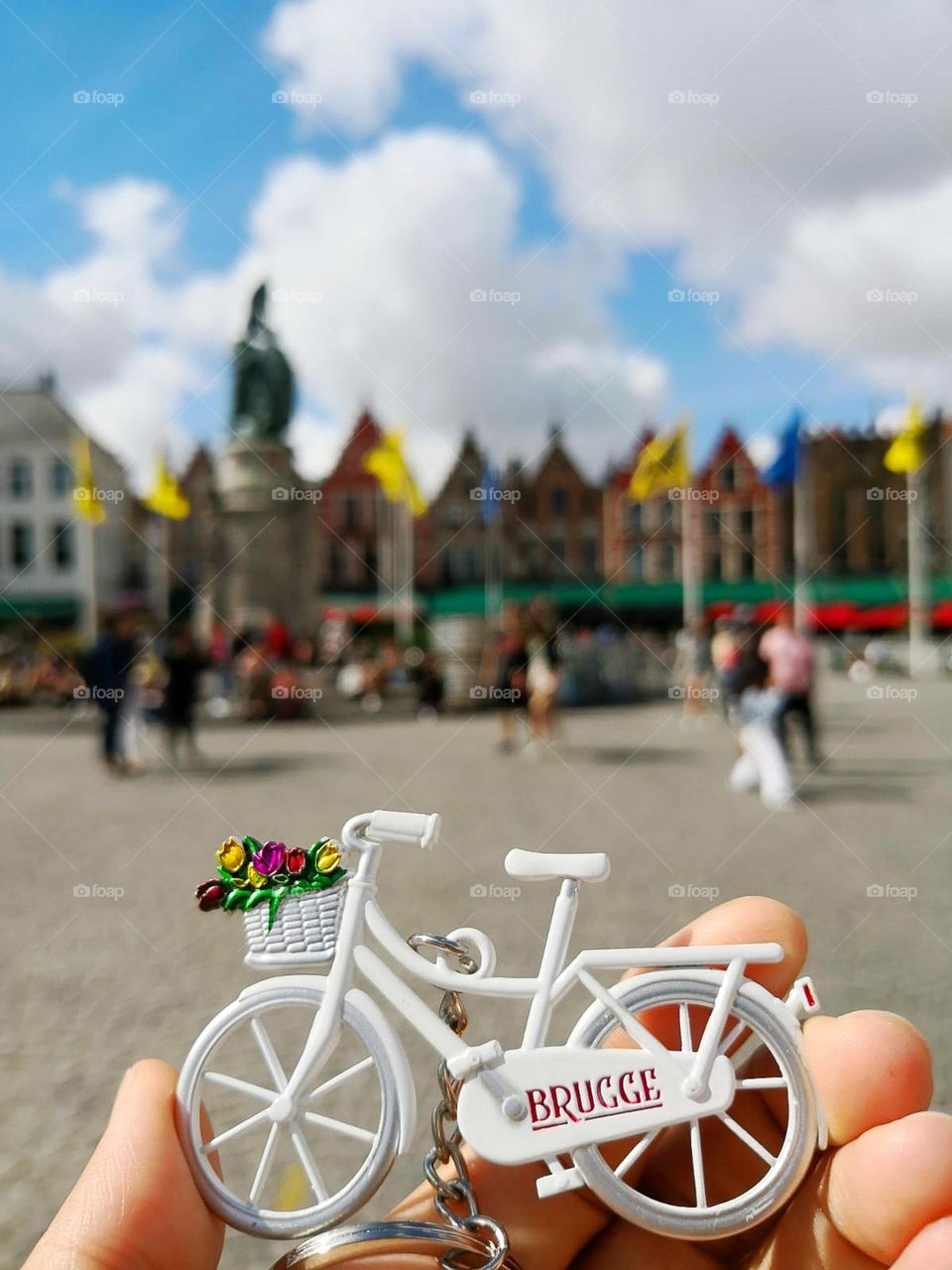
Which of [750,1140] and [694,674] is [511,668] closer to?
[694,674]

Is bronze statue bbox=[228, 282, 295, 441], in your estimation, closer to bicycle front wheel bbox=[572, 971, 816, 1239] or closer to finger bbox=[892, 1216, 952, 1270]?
bicycle front wheel bbox=[572, 971, 816, 1239]

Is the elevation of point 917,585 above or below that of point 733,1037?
above

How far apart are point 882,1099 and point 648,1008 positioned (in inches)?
11.3

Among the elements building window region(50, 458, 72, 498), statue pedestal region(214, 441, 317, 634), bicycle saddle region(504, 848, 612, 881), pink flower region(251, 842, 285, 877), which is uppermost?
building window region(50, 458, 72, 498)

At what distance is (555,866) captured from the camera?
149 cm

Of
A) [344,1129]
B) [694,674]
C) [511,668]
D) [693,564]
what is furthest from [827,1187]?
[693,564]

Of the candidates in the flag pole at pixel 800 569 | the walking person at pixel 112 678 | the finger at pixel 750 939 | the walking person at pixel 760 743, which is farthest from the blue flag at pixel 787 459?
the finger at pixel 750 939

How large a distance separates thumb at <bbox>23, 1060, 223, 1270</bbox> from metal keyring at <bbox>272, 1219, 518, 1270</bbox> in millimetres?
135

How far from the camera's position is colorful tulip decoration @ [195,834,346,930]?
4.83ft

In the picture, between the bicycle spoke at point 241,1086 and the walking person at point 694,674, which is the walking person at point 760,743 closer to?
the walking person at point 694,674

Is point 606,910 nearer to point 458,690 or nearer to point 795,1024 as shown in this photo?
point 795,1024

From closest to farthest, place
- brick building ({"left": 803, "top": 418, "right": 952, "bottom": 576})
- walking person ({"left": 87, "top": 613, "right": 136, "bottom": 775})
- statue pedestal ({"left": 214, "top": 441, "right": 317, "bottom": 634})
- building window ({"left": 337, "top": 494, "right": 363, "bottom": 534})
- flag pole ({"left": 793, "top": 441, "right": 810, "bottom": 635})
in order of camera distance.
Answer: walking person ({"left": 87, "top": 613, "right": 136, "bottom": 775})
statue pedestal ({"left": 214, "top": 441, "right": 317, "bottom": 634})
flag pole ({"left": 793, "top": 441, "right": 810, "bottom": 635})
brick building ({"left": 803, "top": 418, "right": 952, "bottom": 576})
building window ({"left": 337, "top": 494, "right": 363, "bottom": 534})

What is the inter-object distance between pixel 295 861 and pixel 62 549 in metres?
35.9

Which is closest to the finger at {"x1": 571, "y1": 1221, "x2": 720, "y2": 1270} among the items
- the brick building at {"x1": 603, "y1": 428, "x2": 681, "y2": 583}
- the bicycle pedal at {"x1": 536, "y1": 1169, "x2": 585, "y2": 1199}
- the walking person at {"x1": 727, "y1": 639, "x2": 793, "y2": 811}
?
the bicycle pedal at {"x1": 536, "y1": 1169, "x2": 585, "y2": 1199}
